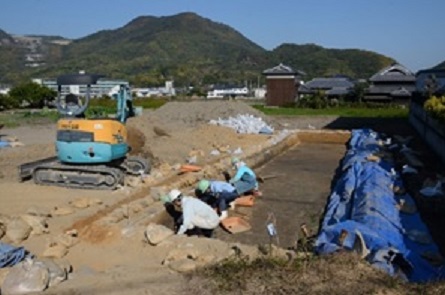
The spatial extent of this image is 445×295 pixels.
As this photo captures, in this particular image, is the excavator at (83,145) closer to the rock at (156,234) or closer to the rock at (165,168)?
the rock at (165,168)

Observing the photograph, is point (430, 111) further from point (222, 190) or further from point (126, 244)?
point (126, 244)

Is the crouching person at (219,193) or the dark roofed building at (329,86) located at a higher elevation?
the dark roofed building at (329,86)

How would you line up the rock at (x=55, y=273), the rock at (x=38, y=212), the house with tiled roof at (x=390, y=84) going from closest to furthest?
the rock at (x=55, y=273), the rock at (x=38, y=212), the house with tiled roof at (x=390, y=84)

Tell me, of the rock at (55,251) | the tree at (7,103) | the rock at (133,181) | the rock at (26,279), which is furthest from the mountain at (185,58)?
the rock at (26,279)

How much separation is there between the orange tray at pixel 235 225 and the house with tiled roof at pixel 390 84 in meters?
31.8

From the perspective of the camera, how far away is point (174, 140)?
49.3ft

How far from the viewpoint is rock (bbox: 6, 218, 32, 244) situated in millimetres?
5961

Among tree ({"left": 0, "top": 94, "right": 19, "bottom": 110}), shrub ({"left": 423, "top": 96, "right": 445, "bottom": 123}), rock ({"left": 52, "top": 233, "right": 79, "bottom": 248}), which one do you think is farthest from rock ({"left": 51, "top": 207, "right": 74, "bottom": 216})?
tree ({"left": 0, "top": 94, "right": 19, "bottom": 110})

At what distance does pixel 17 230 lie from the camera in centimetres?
605

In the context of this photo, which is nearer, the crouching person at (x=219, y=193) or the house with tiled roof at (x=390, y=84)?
the crouching person at (x=219, y=193)

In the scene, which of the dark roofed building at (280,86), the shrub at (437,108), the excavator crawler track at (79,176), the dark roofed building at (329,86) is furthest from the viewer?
the dark roofed building at (329,86)

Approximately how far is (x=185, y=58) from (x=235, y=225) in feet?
439

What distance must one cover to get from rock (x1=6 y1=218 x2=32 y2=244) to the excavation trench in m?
0.64

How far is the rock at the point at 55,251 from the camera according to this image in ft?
18.1
